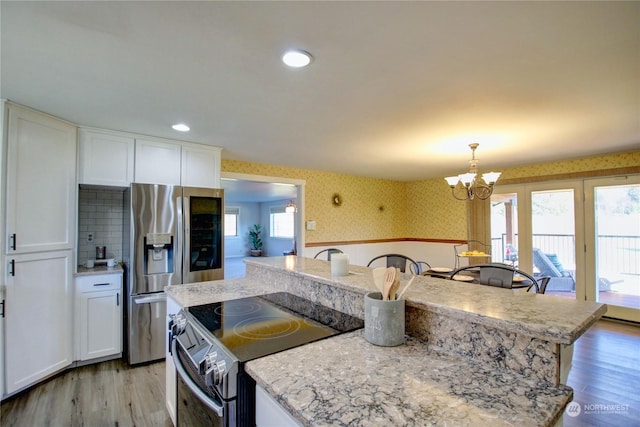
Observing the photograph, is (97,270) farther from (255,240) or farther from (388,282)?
(255,240)

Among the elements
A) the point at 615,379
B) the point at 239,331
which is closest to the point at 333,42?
the point at 239,331

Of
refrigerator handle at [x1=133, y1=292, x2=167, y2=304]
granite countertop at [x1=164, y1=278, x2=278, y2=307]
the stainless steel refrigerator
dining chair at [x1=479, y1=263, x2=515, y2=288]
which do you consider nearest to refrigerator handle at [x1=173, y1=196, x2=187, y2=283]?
the stainless steel refrigerator

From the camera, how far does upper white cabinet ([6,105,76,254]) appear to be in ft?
7.66

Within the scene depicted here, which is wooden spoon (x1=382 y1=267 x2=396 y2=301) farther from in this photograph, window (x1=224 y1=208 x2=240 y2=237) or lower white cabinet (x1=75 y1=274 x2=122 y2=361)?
window (x1=224 y1=208 x2=240 y2=237)

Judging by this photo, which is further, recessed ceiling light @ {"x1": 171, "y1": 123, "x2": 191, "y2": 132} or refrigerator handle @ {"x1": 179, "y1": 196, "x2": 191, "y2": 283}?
refrigerator handle @ {"x1": 179, "y1": 196, "x2": 191, "y2": 283}

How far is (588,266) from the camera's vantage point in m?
4.30

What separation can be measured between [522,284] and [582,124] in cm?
156

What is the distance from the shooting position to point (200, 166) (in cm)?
347

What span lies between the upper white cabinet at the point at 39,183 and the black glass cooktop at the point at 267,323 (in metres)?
1.85

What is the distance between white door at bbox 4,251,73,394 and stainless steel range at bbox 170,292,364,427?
5.74ft

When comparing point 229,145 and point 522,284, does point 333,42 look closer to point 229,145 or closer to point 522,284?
point 229,145

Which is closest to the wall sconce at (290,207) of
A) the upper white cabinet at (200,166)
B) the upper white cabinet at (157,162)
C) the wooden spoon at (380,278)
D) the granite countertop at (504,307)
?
the upper white cabinet at (200,166)

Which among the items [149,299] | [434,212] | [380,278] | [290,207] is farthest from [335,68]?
[290,207]

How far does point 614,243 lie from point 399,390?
5.03 m
